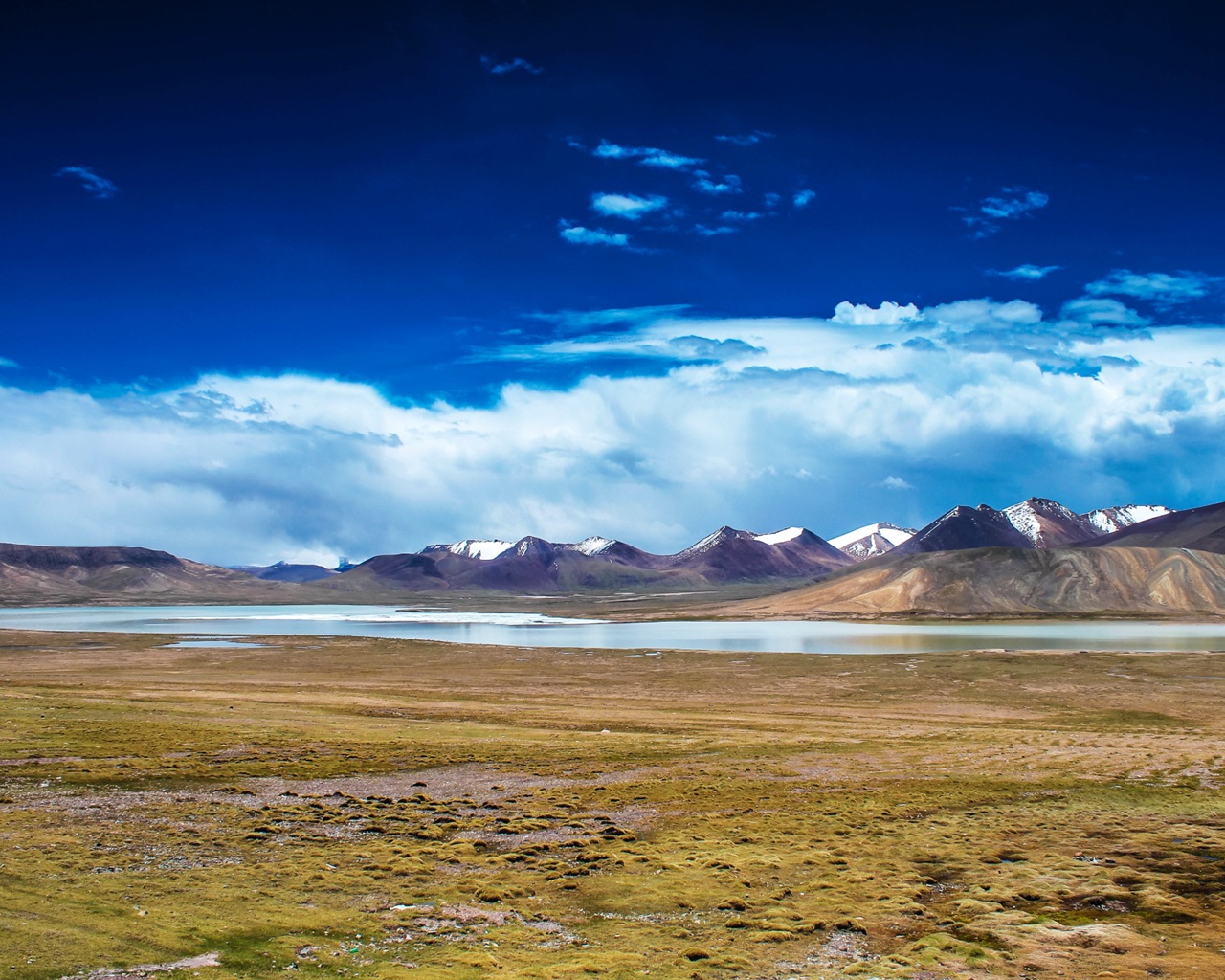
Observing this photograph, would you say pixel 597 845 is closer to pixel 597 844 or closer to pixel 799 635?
pixel 597 844

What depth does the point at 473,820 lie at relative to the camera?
2427 centimetres

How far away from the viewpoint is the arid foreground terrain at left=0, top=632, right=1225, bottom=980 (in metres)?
14.7

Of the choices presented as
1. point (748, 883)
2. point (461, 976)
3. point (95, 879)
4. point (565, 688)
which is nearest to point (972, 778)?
point (748, 883)

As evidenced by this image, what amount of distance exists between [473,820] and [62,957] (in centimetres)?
1223

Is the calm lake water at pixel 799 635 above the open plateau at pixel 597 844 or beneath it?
beneath

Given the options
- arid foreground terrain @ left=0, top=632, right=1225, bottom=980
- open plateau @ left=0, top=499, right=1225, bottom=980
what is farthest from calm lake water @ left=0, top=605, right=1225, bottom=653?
arid foreground terrain @ left=0, top=632, right=1225, bottom=980

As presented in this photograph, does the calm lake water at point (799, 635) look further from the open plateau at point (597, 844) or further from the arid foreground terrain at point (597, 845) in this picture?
the arid foreground terrain at point (597, 845)

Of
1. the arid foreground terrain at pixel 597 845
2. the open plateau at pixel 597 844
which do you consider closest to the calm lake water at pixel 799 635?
the open plateau at pixel 597 844

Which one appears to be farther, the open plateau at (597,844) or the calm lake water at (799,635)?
the calm lake water at (799,635)

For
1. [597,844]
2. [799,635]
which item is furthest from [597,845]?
[799,635]

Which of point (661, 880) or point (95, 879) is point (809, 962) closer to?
point (661, 880)

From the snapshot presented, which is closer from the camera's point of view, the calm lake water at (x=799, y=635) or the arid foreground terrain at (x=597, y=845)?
the arid foreground terrain at (x=597, y=845)

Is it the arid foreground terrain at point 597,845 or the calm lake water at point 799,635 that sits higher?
the arid foreground terrain at point 597,845

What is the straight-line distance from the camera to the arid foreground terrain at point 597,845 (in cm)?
1471
